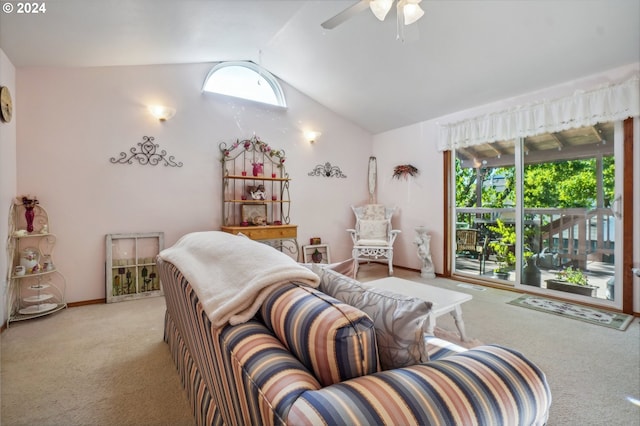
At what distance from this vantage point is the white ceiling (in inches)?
92.7

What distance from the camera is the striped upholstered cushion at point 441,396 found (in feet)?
1.80

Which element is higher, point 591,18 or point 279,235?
point 591,18

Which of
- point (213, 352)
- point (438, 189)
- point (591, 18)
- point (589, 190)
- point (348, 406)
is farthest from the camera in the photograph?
point (438, 189)

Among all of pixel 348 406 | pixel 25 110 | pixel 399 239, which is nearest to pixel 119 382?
pixel 348 406

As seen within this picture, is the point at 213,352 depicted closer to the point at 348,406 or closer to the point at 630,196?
the point at 348,406

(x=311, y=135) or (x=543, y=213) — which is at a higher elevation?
(x=311, y=135)

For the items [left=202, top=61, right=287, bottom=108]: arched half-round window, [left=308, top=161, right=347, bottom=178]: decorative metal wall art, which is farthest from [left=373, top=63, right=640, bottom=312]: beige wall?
[left=202, top=61, right=287, bottom=108]: arched half-round window

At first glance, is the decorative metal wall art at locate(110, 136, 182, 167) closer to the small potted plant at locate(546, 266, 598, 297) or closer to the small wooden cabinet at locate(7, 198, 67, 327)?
the small wooden cabinet at locate(7, 198, 67, 327)

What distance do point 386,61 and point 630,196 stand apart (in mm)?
2671

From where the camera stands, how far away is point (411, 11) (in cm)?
204

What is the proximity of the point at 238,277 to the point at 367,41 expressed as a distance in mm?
3082

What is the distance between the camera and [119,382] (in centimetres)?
176

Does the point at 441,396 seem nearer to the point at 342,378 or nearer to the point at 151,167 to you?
the point at 342,378

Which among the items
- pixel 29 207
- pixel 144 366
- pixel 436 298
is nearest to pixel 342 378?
pixel 436 298
